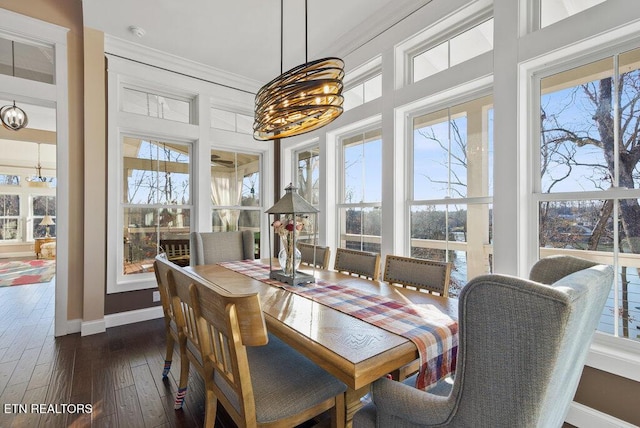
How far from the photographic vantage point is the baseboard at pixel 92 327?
3113 mm

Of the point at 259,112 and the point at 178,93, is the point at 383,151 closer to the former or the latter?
the point at 259,112

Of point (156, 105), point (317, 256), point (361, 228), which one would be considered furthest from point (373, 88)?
point (156, 105)

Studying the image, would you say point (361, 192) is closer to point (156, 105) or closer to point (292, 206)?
point (292, 206)

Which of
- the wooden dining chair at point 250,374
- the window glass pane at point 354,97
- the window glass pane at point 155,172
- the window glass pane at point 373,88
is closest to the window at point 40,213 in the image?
the window glass pane at point 155,172

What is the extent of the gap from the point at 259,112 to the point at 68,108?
7.86 ft

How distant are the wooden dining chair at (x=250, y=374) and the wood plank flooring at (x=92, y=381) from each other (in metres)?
0.54

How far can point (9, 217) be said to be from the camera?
322 inches

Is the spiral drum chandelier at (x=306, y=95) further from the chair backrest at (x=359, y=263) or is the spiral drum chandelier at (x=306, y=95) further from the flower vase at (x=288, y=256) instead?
the chair backrest at (x=359, y=263)

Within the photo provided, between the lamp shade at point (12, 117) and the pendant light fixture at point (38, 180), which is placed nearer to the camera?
the lamp shade at point (12, 117)

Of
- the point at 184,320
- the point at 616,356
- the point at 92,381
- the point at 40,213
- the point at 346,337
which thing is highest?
the point at 40,213

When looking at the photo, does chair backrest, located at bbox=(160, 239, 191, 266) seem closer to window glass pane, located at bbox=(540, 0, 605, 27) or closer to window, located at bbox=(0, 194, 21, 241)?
window glass pane, located at bbox=(540, 0, 605, 27)

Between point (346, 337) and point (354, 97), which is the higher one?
point (354, 97)

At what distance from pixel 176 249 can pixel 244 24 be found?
2728 mm

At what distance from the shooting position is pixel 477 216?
245 centimetres
